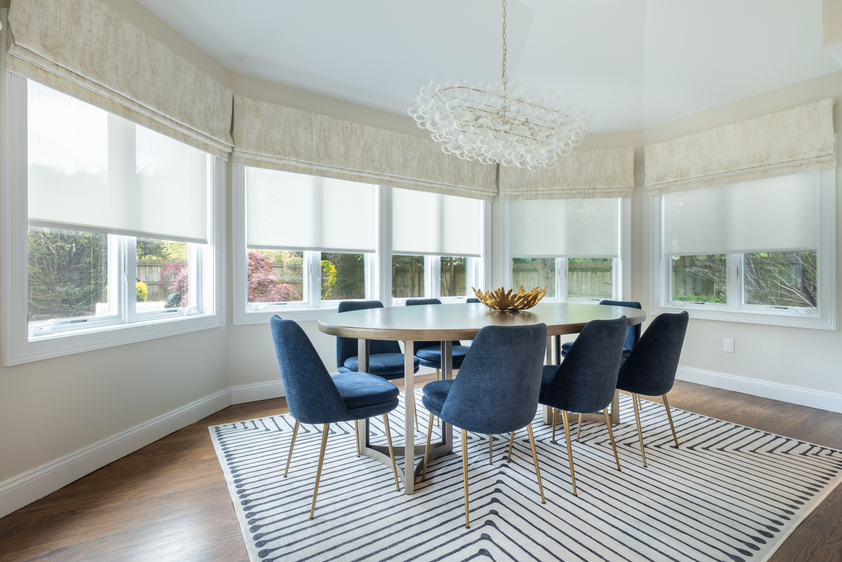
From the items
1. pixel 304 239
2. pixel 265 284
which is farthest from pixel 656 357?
pixel 265 284

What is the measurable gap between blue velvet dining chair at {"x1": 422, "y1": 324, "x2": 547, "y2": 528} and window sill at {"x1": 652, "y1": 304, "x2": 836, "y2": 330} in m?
3.06

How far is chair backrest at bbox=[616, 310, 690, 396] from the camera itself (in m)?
2.28

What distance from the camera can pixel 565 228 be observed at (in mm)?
4707

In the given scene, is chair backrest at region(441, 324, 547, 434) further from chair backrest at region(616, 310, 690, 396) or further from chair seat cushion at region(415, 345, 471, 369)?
chair seat cushion at region(415, 345, 471, 369)

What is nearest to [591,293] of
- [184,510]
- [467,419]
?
[467,419]

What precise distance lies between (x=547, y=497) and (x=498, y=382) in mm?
715

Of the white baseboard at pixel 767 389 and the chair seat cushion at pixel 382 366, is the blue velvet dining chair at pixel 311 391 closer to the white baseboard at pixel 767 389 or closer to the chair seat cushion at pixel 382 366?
the chair seat cushion at pixel 382 366

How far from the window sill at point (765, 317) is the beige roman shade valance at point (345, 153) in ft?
8.06

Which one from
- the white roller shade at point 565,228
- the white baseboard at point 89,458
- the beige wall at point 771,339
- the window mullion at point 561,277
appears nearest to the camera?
the white baseboard at point 89,458

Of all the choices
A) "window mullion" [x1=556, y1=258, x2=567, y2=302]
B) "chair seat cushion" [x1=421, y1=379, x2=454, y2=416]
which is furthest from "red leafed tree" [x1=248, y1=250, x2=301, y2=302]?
"window mullion" [x1=556, y1=258, x2=567, y2=302]

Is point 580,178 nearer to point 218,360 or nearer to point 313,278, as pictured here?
point 313,278

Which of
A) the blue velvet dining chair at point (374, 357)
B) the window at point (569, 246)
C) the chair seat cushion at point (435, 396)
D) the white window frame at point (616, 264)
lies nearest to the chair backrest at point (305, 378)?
the chair seat cushion at point (435, 396)

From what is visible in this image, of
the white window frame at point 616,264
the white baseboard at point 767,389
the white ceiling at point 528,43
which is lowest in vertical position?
the white baseboard at point 767,389

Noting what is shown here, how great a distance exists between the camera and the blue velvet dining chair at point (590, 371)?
1.94 meters
